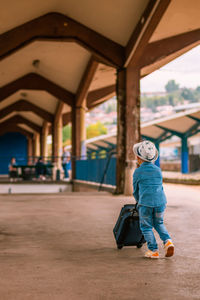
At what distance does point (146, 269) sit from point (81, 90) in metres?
15.0

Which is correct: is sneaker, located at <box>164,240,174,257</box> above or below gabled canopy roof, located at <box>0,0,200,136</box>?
below

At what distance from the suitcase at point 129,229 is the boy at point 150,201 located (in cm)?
26

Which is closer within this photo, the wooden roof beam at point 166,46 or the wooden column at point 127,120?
the wooden roof beam at point 166,46

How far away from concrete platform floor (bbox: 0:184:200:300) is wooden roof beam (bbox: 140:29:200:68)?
5.78 m

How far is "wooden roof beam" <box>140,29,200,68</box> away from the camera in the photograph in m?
11.5

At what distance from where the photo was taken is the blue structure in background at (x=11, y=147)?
3862 centimetres

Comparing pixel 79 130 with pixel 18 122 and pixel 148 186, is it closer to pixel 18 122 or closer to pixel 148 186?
pixel 18 122

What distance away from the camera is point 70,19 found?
472 inches

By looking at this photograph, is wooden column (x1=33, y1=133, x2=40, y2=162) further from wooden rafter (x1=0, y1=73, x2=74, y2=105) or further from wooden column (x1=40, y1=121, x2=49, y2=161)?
wooden rafter (x1=0, y1=73, x2=74, y2=105)

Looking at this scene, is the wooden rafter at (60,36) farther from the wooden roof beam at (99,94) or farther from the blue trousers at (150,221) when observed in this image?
the blue trousers at (150,221)

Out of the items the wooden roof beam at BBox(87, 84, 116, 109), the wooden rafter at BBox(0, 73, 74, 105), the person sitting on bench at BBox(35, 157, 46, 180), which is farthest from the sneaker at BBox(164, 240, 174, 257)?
the person sitting on bench at BBox(35, 157, 46, 180)

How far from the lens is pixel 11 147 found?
3969 cm

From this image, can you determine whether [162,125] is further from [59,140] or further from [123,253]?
[123,253]

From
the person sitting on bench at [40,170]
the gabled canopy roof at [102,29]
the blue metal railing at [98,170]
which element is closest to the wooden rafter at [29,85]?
the gabled canopy roof at [102,29]
